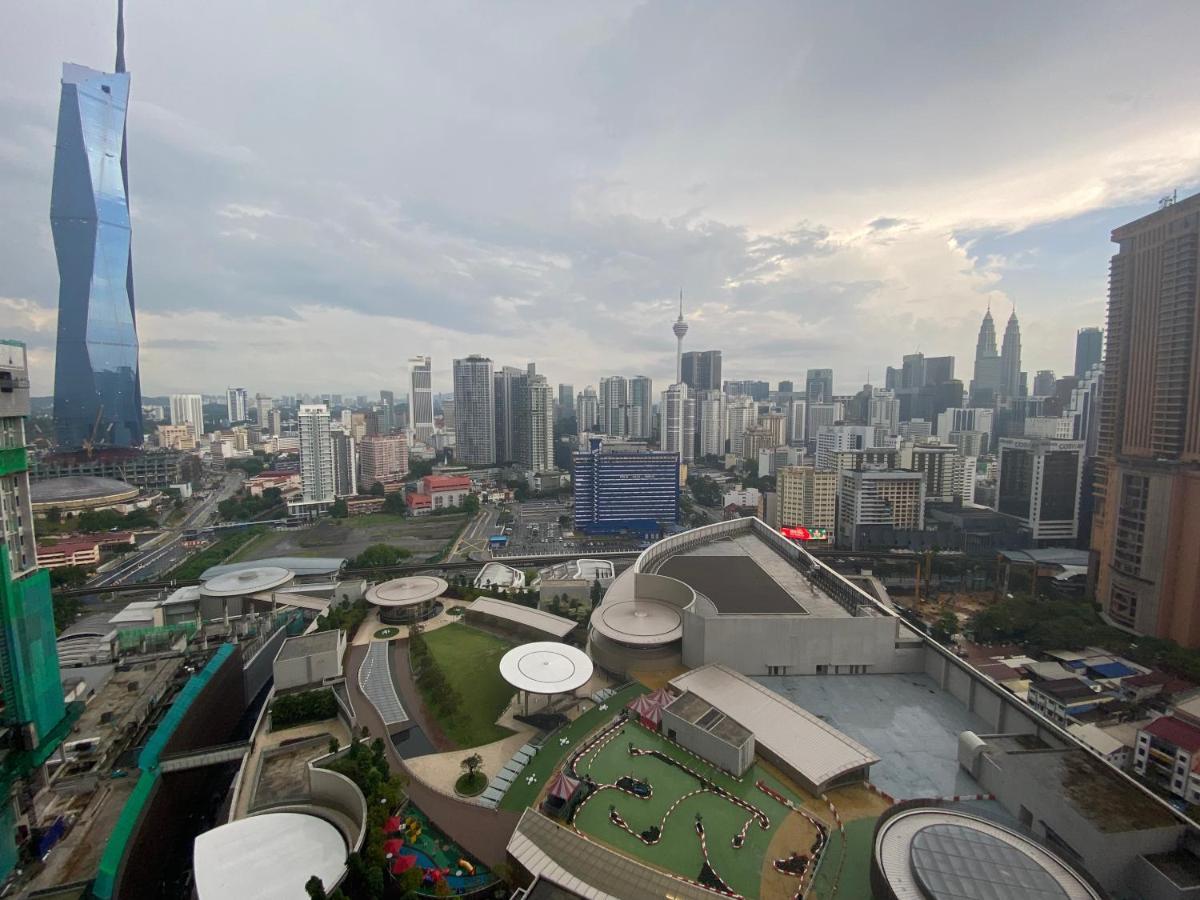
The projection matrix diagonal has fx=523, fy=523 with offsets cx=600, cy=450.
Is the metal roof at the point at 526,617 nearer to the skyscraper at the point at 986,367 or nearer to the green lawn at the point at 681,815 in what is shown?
the green lawn at the point at 681,815

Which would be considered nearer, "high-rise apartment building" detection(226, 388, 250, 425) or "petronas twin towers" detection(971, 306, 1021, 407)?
"petronas twin towers" detection(971, 306, 1021, 407)

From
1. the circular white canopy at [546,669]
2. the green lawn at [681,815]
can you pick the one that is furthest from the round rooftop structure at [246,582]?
the green lawn at [681,815]

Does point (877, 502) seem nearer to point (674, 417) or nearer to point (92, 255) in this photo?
point (674, 417)

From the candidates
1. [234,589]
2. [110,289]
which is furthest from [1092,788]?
[110,289]

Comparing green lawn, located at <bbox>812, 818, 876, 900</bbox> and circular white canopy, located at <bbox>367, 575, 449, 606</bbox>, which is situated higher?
green lawn, located at <bbox>812, 818, 876, 900</bbox>

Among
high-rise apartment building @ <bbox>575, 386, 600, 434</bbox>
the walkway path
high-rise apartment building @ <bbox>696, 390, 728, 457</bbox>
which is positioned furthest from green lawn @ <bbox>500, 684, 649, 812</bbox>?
high-rise apartment building @ <bbox>575, 386, 600, 434</bbox>

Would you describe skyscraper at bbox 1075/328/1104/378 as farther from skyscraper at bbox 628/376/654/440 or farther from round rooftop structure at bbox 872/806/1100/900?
round rooftop structure at bbox 872/806/1100/900
